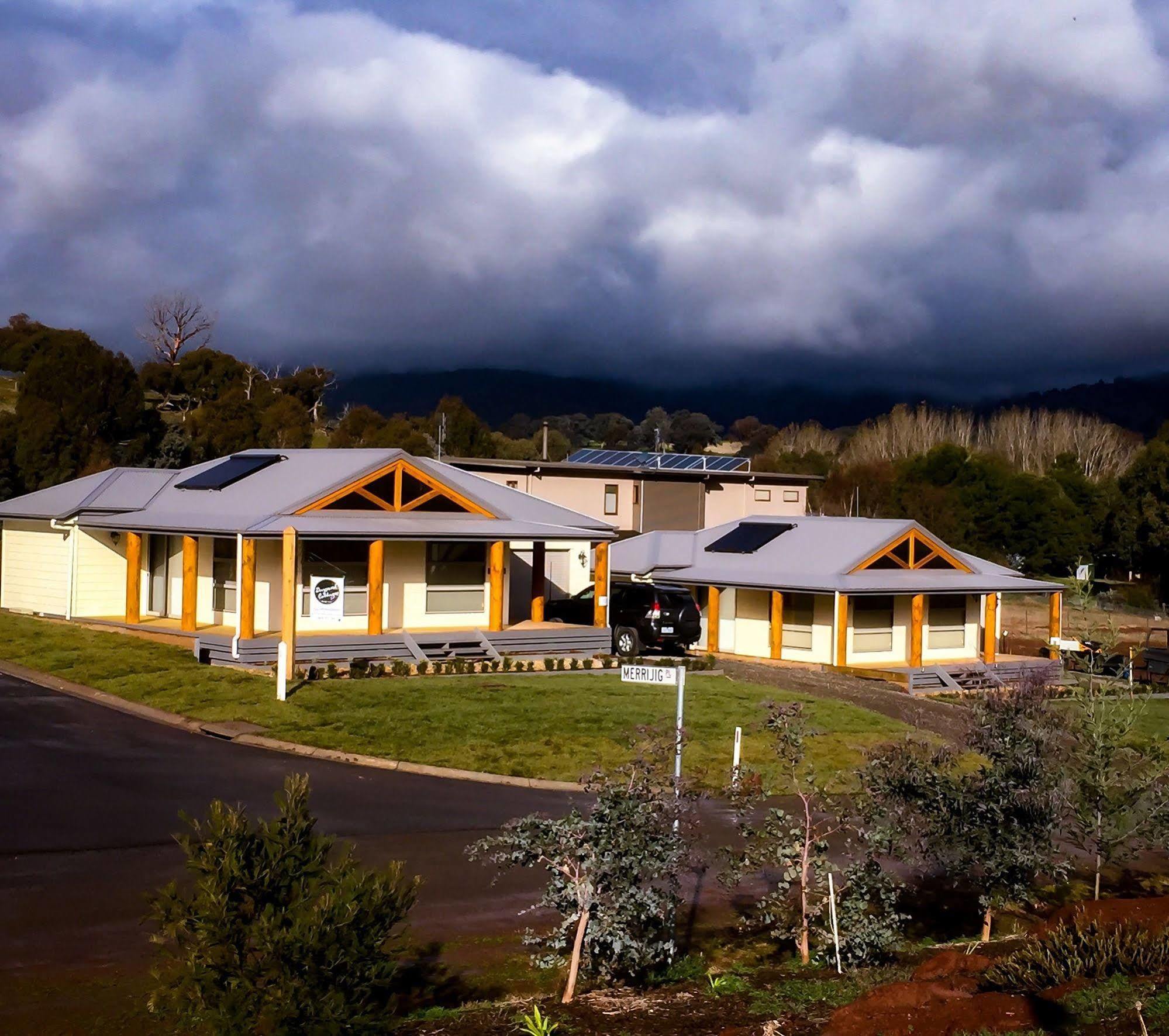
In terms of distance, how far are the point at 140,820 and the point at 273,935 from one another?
27.8 feet

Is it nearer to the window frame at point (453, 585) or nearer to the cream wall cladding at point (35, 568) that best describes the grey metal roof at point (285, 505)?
the cream wall cladding at point (35, 568)

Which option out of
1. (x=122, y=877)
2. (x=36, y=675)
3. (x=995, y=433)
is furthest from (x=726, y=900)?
(x=995, y=433)

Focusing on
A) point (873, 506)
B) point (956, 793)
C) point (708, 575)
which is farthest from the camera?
point (873, 506)

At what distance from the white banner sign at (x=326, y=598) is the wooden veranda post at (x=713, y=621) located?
33.0 ft

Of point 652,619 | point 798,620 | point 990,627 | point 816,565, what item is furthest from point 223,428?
point 990,627

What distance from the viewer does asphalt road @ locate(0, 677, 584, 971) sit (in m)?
10.3

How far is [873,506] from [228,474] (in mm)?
48442

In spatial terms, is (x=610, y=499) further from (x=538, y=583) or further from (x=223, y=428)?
(x=223, y=428)

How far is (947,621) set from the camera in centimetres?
3419

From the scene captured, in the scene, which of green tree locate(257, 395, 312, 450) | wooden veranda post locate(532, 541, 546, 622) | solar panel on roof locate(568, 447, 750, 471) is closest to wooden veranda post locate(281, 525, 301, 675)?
wooden veranda post locate(532, 541, 546, 622)

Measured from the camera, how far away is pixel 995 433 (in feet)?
365

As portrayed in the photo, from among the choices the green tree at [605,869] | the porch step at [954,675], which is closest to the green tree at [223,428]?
the porch step at [954,675]

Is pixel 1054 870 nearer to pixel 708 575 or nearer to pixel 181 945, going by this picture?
pixel 181 945

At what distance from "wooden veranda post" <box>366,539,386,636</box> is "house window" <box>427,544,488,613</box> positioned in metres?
2.53
